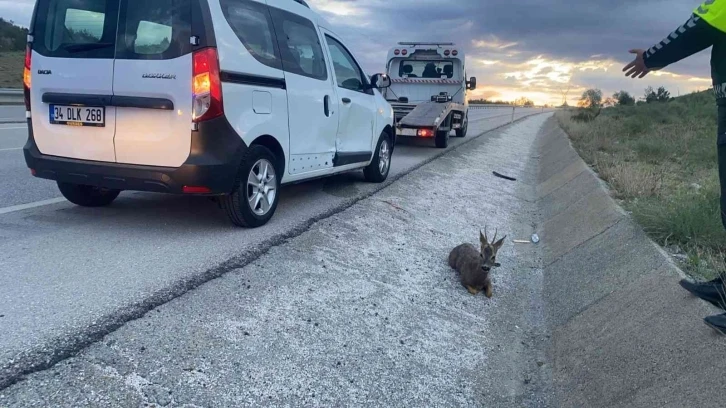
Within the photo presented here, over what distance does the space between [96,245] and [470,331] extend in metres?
3.23

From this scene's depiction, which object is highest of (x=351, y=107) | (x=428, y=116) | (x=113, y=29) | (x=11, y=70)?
(x=113, y=29)

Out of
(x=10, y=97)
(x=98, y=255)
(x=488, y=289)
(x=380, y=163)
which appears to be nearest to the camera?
(x=98, y=255)

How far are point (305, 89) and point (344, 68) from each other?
1552mm

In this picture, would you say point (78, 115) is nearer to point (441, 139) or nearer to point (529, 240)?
point (529, 240)

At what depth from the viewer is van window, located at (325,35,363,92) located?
7449mm

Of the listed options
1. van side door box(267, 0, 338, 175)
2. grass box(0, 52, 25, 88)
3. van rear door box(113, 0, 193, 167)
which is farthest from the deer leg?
grass box(0, 52, 25, 88)

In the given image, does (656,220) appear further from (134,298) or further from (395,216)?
(134,298)

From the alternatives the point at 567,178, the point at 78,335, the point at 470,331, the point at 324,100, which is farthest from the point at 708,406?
the point at 567,178

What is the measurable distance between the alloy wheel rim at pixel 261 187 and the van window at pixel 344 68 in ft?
6.81

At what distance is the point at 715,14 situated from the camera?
10.3ft

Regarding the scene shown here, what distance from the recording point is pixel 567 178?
10.7 meters

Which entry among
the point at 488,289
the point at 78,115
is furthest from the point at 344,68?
the point at 488,289

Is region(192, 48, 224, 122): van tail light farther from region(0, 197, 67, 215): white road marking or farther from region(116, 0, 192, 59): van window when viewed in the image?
region(0, 197, 67, 215): white road marking

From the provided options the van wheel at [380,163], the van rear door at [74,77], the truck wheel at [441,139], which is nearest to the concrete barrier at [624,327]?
the van wheel at [380,163]
